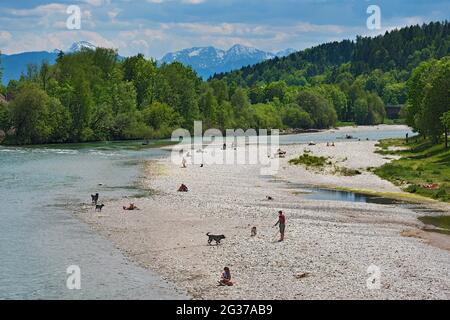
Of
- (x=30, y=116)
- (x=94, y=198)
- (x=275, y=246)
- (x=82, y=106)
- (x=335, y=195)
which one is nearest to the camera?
(x=275, y=246)

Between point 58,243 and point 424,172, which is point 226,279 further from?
point 424,172

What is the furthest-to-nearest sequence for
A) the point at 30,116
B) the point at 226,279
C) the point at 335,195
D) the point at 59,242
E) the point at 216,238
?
1. the point at 30,116
2. the point at 335,195
3. the point at 59,242
4. the point at 216,238
5. the point at 226,279

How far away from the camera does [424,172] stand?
78750 mm

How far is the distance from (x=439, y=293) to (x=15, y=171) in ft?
216

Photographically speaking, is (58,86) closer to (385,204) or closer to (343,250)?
(385,204)

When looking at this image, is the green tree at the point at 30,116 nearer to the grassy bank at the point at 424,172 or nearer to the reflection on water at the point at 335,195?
the grassy bank at the point at 424,172

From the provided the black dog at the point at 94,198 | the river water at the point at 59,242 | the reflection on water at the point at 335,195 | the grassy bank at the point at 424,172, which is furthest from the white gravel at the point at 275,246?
the grassy bank at the point at 424,172

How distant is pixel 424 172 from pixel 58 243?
172ft

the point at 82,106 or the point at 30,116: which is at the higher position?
the point at 82,106

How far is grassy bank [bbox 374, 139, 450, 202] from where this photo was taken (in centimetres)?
6550

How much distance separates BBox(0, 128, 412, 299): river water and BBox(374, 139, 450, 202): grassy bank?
30.6 meters

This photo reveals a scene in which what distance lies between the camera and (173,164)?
323 feet

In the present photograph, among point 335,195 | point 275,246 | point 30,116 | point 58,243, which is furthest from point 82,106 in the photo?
point 275,246

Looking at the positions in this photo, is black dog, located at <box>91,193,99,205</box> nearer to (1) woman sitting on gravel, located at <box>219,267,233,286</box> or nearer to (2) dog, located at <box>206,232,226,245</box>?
(2) dog, located at <box>206,232,226,245</box>
